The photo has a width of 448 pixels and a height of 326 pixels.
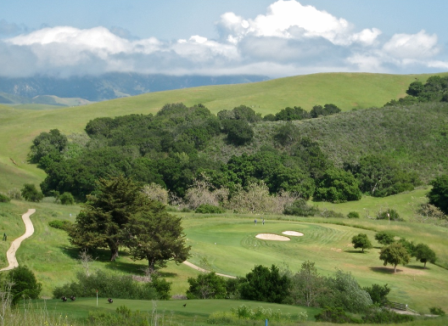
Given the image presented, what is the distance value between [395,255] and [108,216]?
21.3 m

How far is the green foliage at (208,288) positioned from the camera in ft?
88.4

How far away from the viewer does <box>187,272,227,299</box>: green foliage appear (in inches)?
1061

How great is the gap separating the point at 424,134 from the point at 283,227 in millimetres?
61868

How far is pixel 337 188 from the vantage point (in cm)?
8700

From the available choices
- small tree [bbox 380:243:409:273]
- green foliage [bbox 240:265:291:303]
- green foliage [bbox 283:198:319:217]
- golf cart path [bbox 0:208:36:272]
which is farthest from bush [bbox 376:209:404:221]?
green foliage [bbox 240:265:291:303]

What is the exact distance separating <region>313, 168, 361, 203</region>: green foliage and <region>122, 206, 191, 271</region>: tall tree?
54646 mm

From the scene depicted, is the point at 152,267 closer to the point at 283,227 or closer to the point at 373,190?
the point at 283,227

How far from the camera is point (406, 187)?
8800 centimetres

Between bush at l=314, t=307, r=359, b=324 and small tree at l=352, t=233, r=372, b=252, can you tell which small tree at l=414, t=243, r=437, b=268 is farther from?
bush at l=314, t=307, r=359, b=324

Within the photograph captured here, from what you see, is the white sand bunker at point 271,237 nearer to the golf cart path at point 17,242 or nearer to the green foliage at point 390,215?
the golf cart path at point 17,242

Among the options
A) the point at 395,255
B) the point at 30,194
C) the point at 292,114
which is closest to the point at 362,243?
the point at 395,255

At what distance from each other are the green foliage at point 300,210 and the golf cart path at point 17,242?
3593 centimetres

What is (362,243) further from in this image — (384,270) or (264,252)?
(264,252)

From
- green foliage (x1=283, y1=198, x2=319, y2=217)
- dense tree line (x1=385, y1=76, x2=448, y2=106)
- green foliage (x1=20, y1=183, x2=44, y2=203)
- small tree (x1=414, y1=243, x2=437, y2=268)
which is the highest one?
dense tree line (x1=385, y1=76, x2=448, y2=106)
